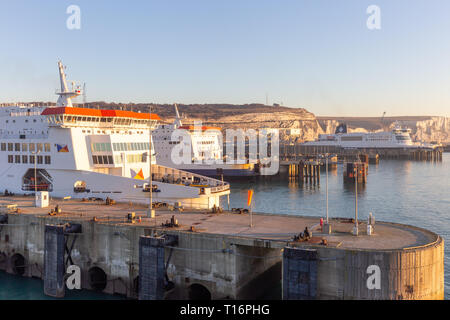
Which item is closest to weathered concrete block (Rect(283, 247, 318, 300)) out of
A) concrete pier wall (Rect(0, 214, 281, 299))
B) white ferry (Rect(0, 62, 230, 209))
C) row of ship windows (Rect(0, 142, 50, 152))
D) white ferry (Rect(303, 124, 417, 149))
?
concrete pier wall (Rect(0, 214, 281, 299))

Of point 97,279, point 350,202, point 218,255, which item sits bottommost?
point 350,202

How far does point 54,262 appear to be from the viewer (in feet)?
85.4

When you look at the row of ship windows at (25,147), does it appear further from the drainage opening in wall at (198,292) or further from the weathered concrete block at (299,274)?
the weathered concrete block at (299,274)

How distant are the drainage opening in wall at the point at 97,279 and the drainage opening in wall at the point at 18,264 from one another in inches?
268

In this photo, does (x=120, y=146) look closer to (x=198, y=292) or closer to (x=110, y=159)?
(x=110, y=159)

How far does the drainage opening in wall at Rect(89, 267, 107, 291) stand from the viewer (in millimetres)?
26891

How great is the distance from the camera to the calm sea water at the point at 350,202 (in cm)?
2863

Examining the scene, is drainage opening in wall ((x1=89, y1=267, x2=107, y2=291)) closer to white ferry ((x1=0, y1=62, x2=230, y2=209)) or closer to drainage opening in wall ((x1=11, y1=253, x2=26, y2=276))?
drainage opening in wall ((x1=11, y1=253, x2=26, y2=276))

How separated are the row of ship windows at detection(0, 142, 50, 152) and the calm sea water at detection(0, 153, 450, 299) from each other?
1276 centimetres

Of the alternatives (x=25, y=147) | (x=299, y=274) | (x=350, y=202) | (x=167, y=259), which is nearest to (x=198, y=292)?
(x=167, y=259)

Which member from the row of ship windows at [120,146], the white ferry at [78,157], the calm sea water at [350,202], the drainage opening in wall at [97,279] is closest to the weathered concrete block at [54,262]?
the calm sea water at [350,202]

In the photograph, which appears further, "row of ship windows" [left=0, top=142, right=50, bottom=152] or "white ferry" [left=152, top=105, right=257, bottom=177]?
"white ferry" [left=152, top=105, right=257, bottom=177]

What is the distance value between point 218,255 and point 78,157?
20.5 meters

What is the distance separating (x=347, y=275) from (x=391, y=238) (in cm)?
453
